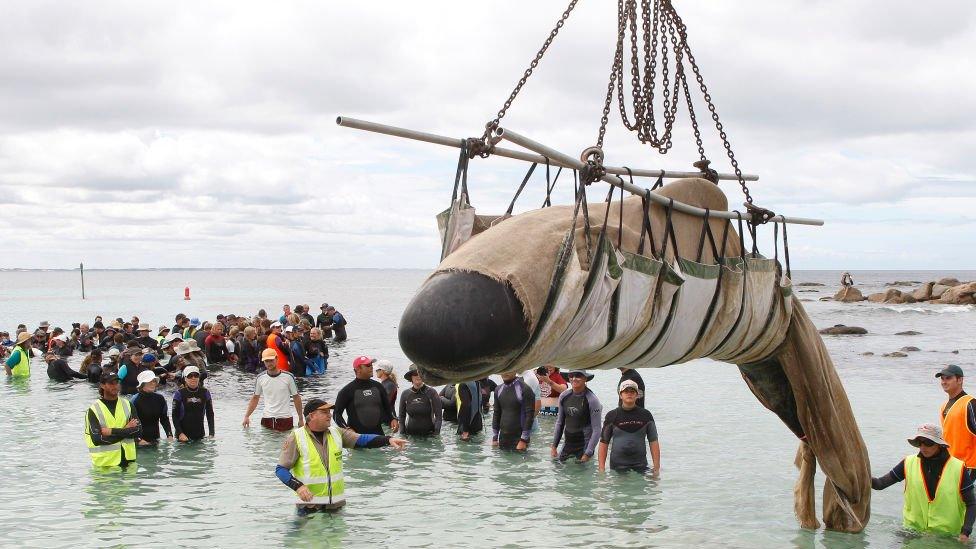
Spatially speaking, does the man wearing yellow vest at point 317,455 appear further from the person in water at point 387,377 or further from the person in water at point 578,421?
the person in water at point 387,377

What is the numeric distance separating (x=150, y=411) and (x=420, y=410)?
4.11m

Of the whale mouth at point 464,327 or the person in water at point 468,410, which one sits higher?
the whale mouth at point 464,327

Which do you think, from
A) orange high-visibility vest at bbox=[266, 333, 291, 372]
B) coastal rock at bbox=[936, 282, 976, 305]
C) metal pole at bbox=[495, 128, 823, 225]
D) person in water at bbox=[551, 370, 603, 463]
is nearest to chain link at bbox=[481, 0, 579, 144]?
metal pole at bbox=[495, 128, 823, 225]

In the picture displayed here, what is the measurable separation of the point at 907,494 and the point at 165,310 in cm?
7825

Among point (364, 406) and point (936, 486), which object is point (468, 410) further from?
point (936, 486)

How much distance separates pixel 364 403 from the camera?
44.4 ft

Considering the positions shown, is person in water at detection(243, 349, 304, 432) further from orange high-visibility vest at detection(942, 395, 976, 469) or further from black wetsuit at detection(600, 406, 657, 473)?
orange high-visibility vest at detection(942, 395, 976, 469)

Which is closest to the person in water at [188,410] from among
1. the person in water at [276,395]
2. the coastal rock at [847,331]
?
the person in water at [276,395]

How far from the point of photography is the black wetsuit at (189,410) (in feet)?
48.9

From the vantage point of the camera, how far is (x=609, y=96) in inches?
244

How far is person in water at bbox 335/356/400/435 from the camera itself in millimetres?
13492

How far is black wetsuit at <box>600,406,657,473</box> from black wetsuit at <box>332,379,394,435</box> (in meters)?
3.08

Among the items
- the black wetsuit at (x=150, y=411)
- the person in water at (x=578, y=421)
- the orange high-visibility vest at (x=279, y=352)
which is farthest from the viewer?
the orange high-visibility vest at (x=279, y=352)

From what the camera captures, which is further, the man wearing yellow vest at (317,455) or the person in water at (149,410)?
the person in water at (149,410)
